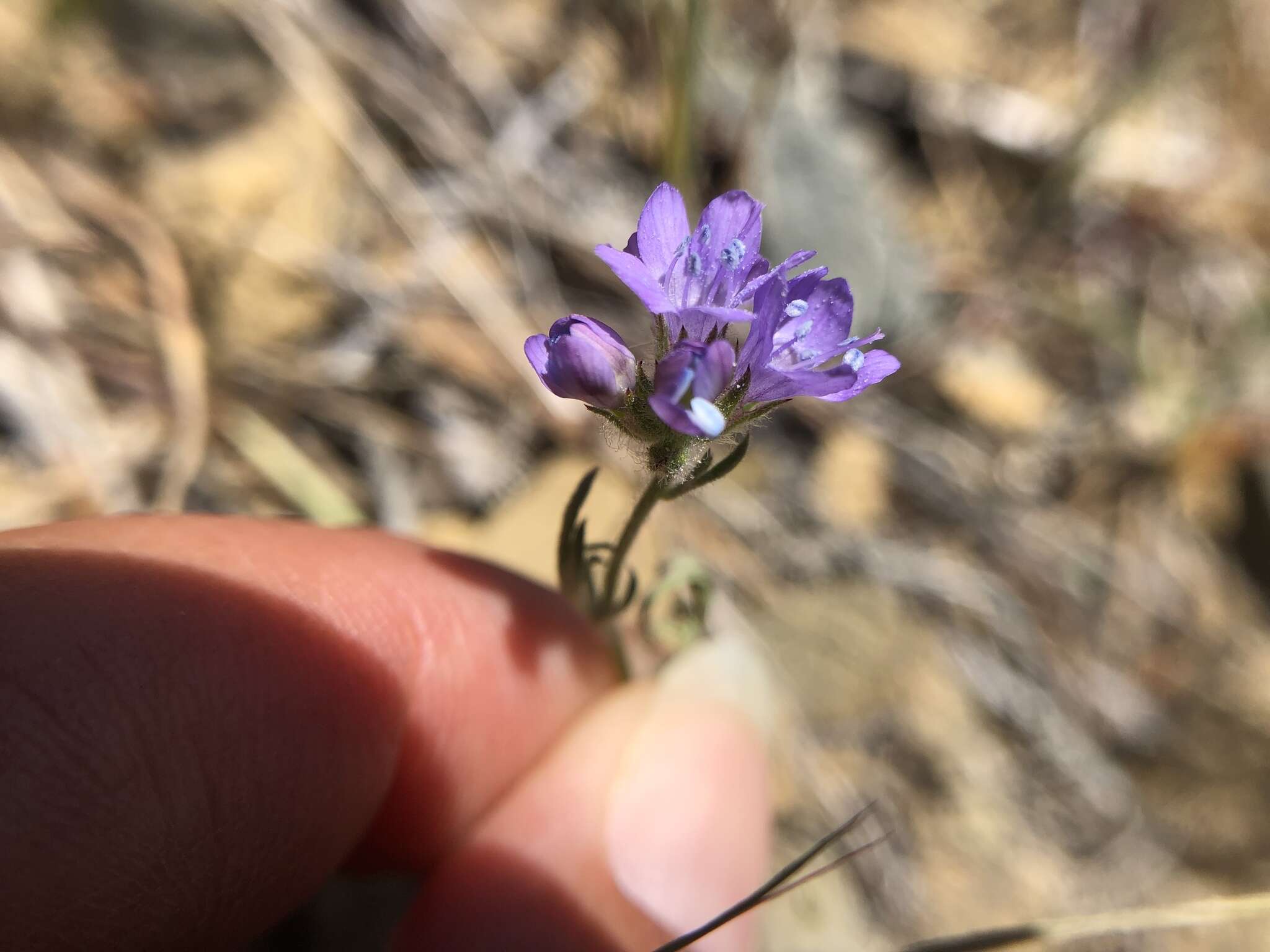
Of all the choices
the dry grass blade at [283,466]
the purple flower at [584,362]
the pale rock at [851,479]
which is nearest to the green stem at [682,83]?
the pale rock at [851,479]

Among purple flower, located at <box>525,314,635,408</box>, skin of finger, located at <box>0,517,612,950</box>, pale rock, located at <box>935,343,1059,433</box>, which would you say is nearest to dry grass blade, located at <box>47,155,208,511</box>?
skin of finger, located at <box>0,517,612,950</box>

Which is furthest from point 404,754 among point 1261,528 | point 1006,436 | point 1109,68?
point 1109,68

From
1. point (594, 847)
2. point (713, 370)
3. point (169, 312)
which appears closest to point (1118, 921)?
point (594, 847)

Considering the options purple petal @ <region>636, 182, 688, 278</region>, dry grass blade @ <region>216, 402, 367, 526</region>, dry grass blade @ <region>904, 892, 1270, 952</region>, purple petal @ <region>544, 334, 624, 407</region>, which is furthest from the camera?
dry grass blade @ <region>216, 402, 367, 526</region>

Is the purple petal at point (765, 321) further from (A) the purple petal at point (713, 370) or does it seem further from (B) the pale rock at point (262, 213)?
(B) the pale rock at point (262, 213)

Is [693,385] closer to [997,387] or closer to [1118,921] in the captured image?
[1118,921]

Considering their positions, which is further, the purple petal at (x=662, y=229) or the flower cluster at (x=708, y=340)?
the purple petal at (x=662, y=229)

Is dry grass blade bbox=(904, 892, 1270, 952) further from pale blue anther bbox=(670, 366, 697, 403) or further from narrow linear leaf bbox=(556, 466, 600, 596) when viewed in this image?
pale blue anther bbox=(670, 366, 697, 403)
